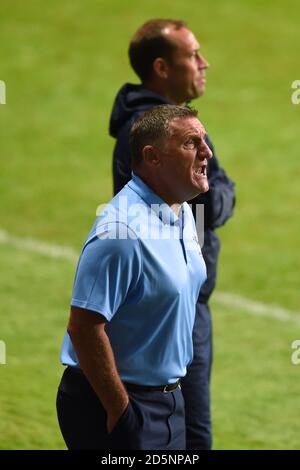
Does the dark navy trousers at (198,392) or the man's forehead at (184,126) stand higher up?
the man's forehead at (184,126)

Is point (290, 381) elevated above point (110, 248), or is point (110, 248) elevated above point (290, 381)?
point (110, 248)

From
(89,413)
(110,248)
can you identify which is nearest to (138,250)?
(110,248)

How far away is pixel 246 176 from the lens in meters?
11.4

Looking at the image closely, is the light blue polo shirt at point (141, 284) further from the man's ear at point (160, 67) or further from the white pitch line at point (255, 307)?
the white pitch line at point (255, 307)

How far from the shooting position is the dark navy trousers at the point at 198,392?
5.80 meters

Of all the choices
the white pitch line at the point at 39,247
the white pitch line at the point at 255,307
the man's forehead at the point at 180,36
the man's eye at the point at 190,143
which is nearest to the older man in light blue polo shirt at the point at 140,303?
the man's eye at the point at 190,143

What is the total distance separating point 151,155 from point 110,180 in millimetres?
6735

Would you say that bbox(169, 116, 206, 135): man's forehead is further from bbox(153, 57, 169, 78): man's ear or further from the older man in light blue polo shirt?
bbox(153, 57, 169, 78): man's ear

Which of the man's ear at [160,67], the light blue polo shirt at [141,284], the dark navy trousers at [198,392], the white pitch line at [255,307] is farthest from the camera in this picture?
the white pitch line at [255,307]

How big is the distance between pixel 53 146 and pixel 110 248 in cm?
783

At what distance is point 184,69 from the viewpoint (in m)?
6.09

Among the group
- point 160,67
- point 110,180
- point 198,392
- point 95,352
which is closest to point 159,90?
point 160,67

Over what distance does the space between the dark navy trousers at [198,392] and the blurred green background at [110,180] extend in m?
1.00

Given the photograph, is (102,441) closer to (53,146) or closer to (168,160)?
(168,160)
